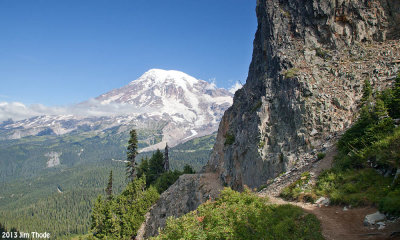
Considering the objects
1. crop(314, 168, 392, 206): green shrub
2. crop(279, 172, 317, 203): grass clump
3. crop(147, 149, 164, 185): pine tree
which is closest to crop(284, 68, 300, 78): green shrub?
crop(279, 172, 317, 203): grass clump

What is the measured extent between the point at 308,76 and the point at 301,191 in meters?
20.7

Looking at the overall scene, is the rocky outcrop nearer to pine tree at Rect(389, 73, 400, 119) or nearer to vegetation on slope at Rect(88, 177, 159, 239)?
vegetation on slope at Rect(88, 177, 159, 239)

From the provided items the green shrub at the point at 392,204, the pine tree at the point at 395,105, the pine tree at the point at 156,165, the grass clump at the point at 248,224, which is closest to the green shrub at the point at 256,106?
the pine tree at the point at 395,105

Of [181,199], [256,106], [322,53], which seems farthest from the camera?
[181,199]

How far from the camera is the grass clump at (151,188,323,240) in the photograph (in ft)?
38.9

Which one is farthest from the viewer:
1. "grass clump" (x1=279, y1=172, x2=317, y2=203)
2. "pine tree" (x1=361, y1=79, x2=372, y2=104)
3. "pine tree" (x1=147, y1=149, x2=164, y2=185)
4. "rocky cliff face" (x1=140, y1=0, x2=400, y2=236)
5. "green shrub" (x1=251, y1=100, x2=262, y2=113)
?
"pine tree" (x1=147, y1=149, x2=164, y2=185)

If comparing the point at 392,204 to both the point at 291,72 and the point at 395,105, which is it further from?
the point at 291,72

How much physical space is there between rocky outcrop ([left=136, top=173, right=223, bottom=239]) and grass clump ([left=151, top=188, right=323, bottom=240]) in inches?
888

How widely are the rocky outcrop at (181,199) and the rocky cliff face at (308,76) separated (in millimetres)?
4382

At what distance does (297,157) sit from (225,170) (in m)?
17.6

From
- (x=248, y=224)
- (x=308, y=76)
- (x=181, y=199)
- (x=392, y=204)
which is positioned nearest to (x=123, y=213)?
(x=181, y=199)

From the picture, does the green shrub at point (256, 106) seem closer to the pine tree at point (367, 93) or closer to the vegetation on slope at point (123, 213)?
the pine tree at point (367, 93)

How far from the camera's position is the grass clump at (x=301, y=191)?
53.8 feet

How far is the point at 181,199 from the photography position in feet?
140
